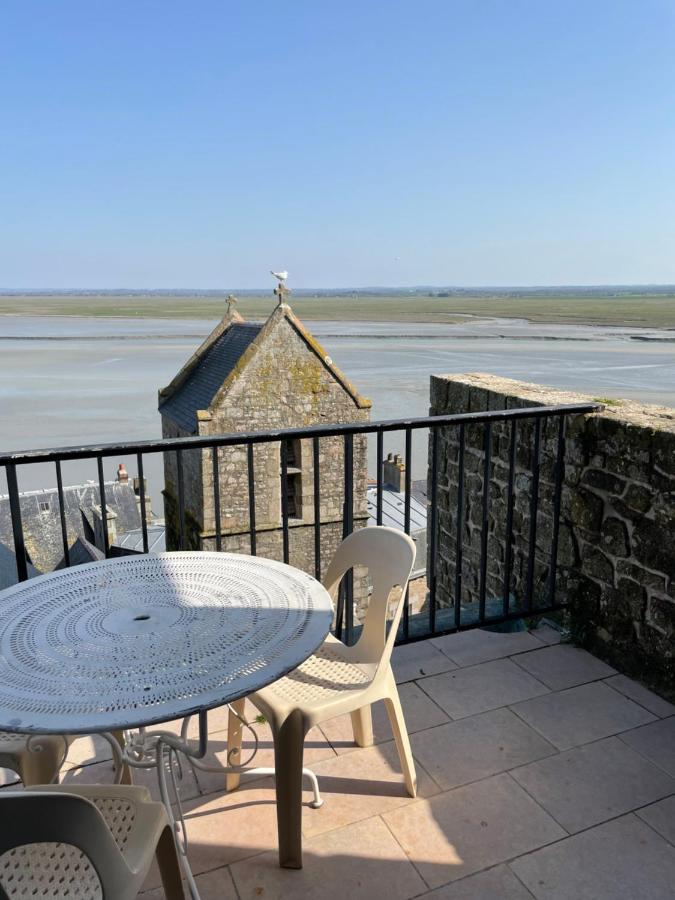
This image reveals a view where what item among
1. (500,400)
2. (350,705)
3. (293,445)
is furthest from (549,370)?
(350,705)

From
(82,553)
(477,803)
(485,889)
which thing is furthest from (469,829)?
(82,553)

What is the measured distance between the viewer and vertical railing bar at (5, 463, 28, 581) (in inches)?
91.0

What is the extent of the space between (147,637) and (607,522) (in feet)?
7.24

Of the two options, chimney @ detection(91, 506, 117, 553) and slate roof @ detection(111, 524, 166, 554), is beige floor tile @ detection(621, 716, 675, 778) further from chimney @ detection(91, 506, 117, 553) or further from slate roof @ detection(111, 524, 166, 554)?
chimney @ detection(91, 506, 117, 553)

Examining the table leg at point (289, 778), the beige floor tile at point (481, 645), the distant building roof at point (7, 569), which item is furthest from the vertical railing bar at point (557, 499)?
the distant building roof at point (7, 569)

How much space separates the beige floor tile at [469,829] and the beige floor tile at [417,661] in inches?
27.8

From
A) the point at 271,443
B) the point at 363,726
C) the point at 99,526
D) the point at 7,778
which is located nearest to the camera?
the point at 7,778

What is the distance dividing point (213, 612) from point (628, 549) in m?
1.98

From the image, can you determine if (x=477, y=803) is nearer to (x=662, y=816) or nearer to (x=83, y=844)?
(x=662, y=816)

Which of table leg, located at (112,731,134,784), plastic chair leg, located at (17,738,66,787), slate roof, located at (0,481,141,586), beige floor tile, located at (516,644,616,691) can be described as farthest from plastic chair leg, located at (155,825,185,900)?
slate roof, located at (0,481,141,586)

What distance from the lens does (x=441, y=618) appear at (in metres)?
3.51

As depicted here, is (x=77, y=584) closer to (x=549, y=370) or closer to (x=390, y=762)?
(x=390, y=762)

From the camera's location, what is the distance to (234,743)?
2.38 m

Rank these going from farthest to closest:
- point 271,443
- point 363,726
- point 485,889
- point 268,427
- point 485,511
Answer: point 268,427 < point 271,443 < point 485,511 < point 363,726 < point 485,889
